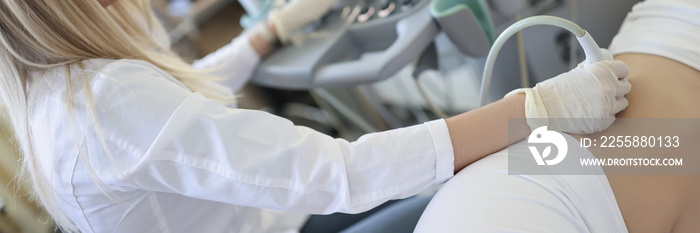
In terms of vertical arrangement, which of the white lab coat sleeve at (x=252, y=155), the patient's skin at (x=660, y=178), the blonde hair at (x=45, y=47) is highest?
the blonde hair at (x=45, y=47)

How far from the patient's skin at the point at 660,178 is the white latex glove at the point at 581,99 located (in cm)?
4

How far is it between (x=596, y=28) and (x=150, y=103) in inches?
43.5

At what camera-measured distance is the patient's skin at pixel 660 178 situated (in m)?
0.72

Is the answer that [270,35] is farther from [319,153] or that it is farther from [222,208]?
[319,153]

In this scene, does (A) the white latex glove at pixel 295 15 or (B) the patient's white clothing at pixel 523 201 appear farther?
(A) the white latex glove at pixel 295 15

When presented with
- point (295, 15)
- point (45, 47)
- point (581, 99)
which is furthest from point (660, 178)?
point (295, 15)

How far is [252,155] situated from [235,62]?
687 mm

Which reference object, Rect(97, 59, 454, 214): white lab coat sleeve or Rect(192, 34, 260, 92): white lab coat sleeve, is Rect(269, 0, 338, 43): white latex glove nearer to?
Rect(192, 34, 260, 92): white lab coat sleeve

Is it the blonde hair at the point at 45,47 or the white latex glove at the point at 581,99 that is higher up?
the blonde hair at the point at 45,47

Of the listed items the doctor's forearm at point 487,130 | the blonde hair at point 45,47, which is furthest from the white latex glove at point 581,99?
the blonde hair at point 45,47

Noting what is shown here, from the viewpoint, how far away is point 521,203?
2.26 feet

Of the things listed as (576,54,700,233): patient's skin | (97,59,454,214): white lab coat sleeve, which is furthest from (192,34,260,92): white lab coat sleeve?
(576,54,700,233): patient's skin

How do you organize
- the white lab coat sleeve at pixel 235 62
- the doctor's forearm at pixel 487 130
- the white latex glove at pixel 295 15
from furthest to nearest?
the white latex glove at pixel 295 15 < the white lab coat sleeve at pixel 235 62 < the doctor's forearm at pixel 487 130

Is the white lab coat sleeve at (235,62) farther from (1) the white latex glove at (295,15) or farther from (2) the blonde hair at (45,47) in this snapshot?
(2) the blonde hair at (45,47)
